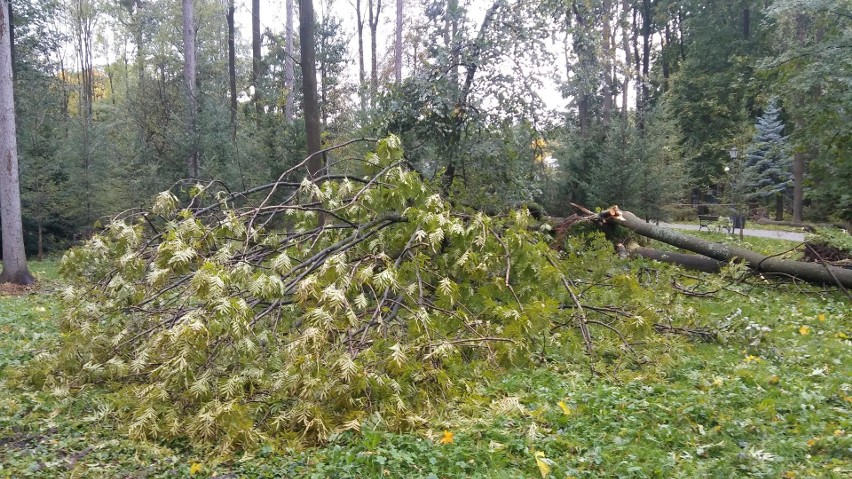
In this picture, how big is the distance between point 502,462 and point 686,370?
2076 millimetres

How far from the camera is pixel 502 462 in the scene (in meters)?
2.98

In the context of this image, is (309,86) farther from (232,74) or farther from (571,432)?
(232,74)

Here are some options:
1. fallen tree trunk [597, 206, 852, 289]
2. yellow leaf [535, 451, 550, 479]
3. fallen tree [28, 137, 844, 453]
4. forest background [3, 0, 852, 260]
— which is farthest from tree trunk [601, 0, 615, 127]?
yellow leaf [535, 451, 550, 479]

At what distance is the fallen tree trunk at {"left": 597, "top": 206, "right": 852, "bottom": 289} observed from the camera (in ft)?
22.9

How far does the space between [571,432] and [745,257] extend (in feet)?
18.0

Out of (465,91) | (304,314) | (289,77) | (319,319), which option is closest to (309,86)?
(465,91)

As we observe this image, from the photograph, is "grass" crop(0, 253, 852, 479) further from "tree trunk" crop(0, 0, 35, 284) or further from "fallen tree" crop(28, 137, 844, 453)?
"tree trunk" crop(0, 0, 35, 284)

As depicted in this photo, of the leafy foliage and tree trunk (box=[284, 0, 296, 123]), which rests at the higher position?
tree trunk (box=[284, 0, 296, 123])

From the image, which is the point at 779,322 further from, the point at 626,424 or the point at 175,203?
the point at 175,203

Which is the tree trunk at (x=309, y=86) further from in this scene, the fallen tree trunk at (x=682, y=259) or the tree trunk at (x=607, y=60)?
the fallen tree trunk at (x=682, y=259)

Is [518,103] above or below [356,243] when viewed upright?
above

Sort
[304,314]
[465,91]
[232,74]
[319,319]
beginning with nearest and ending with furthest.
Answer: [319,319], [304,314], [465,91], [232,74]

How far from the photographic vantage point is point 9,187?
35.4 ft

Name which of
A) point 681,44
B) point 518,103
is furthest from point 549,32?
point 681,44
